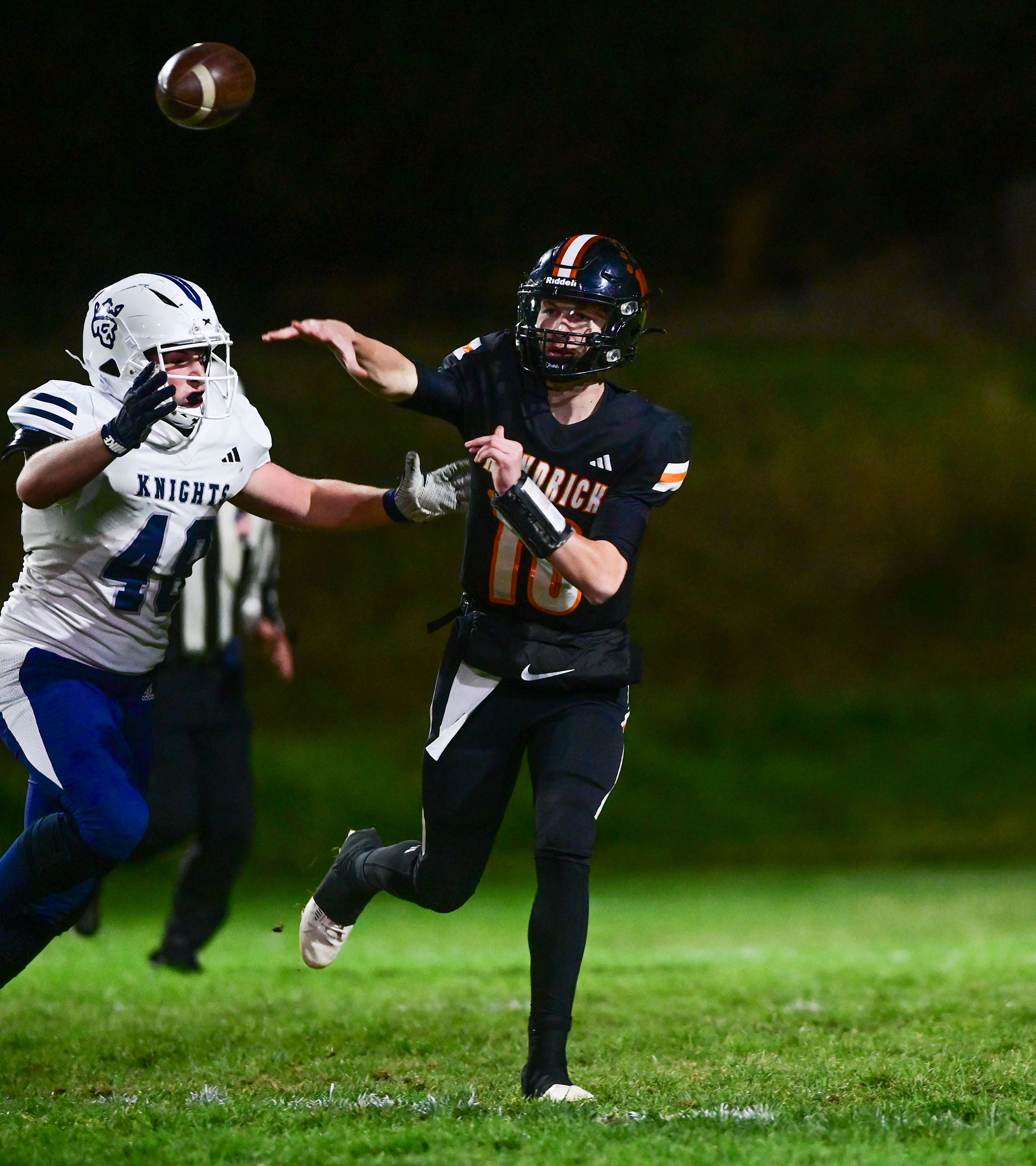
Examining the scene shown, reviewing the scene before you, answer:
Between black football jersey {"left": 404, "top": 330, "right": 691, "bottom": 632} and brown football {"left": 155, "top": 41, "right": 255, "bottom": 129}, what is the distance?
4.38ft

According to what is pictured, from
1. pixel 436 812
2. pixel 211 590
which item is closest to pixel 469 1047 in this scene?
pixel 436 812

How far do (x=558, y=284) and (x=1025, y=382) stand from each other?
13698 mm

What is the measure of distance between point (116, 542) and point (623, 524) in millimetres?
1256

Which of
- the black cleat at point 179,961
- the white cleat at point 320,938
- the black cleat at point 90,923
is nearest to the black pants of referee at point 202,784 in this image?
the black cleat at point 179,961

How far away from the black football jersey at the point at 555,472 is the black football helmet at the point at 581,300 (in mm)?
102

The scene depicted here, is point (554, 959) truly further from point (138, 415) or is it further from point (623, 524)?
point (138, 415)

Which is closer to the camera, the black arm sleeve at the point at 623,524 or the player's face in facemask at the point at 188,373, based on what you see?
the black arm sleeve at the point at 623,524

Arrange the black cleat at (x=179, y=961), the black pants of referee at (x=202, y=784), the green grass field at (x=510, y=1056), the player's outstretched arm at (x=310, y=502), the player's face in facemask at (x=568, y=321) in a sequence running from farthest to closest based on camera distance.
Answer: the black cleat at (x=179, y=961) < the black pants of referee at (x=202, y=784) < the player's outstretched arm at (x=310, y=502) < the player's face in facemask at (x=568, y=321) < the green grass field at (x=510, y=1056)

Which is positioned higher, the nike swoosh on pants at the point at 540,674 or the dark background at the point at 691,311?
the dark background at the point at 691,311

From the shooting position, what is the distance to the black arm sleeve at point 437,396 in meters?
4.15

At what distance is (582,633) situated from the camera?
161 inches

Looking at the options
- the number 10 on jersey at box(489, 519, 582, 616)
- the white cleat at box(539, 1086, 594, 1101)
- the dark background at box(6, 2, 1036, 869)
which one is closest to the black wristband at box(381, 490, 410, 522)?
the number 10 on jersey at box(489, 519, 582, 616)

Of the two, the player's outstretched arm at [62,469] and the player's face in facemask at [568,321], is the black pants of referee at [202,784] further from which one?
Result: the player's face in facemask at [568,321]

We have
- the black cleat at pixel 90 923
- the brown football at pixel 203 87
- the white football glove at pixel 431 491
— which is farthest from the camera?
the black cleat at pixel 90 923
